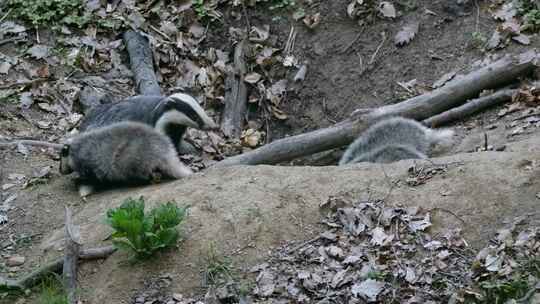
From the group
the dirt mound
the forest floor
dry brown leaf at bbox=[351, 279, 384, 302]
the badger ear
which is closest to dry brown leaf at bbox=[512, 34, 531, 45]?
the forest floor

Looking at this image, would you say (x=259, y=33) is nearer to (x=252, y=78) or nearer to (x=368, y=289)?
(x=252, y=78)

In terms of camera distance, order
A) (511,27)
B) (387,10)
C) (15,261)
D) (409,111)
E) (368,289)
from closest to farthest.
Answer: (368,289)
(15,261)
(409,111)
(511,27)
(387,10)

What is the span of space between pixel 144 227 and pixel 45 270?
0.85 m

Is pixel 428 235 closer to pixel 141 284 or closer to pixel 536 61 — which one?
pixel 141 284

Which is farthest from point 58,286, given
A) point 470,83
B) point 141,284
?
point 470,83

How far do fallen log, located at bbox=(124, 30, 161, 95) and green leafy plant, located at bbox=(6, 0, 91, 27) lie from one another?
64cm

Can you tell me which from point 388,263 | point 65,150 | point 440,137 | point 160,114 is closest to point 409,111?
point 440,137

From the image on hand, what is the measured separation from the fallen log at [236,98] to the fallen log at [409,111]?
1454 mm

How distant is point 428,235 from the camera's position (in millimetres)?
4641

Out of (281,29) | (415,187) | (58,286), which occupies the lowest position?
(58,286)

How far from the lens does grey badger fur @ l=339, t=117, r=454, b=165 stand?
6.28m

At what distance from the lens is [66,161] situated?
20.9ft

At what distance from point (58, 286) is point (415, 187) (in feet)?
7.85

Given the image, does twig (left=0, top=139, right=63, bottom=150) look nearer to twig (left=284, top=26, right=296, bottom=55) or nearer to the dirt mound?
the dirt mound
